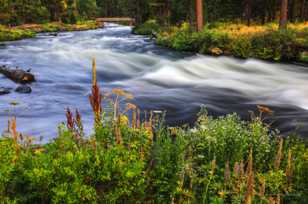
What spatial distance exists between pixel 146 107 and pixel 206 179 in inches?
280

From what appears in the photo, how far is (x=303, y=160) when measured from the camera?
5148 mm

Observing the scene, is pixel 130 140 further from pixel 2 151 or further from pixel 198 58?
pixel 198 58

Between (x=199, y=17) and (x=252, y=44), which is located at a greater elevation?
(x=199, y=17)

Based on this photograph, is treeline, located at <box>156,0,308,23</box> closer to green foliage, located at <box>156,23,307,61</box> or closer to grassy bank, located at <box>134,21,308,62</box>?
grassy bank, located at <box>134,21,308,62</box>

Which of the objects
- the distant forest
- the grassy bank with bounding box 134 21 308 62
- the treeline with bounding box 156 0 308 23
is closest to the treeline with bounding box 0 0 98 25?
the distant forest

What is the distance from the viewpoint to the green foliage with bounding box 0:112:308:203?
3750mm

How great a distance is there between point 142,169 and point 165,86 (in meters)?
10.3

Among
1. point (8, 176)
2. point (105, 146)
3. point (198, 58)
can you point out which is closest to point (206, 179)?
point (105, 146)

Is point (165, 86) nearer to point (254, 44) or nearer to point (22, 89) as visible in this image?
point (22, 89)

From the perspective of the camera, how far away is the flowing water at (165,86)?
1016 centimetres

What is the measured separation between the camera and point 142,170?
4.56 m

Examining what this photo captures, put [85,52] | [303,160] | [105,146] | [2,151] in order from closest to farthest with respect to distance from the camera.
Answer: [2,151]
[105,146]
[303,160]
[85,52]

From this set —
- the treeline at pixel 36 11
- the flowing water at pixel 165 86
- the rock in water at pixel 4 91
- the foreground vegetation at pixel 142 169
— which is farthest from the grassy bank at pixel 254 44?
the treeline at pixel 36 11

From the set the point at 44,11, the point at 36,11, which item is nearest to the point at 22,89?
the point at 36,11
